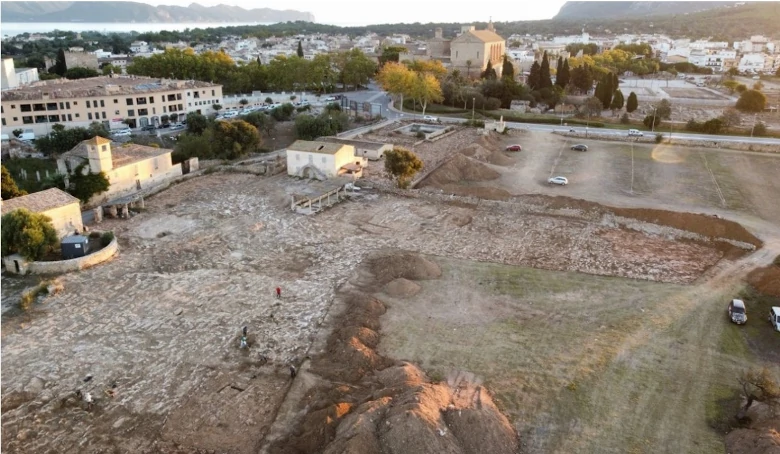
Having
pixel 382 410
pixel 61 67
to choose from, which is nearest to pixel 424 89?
pixel 382 410

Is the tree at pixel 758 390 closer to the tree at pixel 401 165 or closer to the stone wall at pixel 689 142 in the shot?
the tree at pixel 401 165

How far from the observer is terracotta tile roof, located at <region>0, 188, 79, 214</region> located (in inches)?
985

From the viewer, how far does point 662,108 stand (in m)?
59.9

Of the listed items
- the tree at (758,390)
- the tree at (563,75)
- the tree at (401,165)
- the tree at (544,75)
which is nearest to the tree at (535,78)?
the tree at (544,75)

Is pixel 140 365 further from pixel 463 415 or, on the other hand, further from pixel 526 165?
pixel 526 165

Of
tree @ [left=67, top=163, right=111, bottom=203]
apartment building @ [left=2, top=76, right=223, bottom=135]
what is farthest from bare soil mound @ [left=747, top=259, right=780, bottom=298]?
apartment building @ [left=2, top=76, right=223, bottom=135]

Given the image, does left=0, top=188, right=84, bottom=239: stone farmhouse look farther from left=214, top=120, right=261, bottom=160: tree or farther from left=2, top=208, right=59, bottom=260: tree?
left=214, top=120, right=261, bottom=160: tree

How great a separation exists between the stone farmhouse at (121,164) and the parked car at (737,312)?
102ft

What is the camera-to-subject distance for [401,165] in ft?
114

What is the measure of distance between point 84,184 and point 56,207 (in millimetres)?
5970

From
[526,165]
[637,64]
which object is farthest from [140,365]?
[637,64]

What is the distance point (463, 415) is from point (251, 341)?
26.2 ft

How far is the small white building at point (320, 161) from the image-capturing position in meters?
37.1

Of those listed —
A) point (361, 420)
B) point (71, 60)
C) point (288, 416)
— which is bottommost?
point (288, 416)
